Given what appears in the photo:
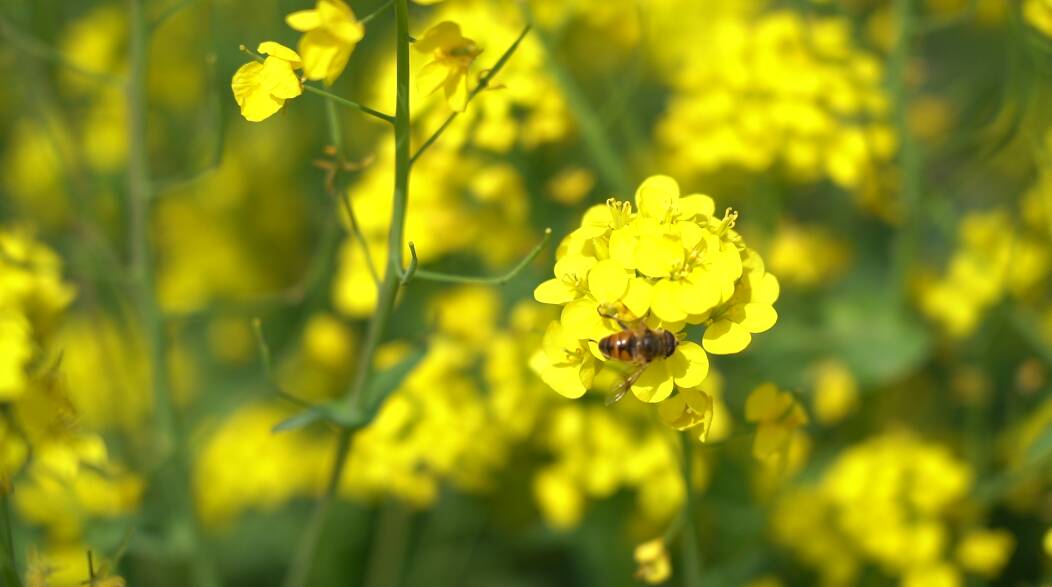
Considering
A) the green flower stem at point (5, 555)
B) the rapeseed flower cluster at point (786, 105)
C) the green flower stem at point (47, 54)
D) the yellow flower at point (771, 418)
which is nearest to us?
the green flower stem at point (5, 555)

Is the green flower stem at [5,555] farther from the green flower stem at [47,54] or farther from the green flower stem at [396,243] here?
the green flower stem at [47,54]

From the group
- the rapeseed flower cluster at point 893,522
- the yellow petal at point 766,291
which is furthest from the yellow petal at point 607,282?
the rapeseed flower cluster at point 893,522

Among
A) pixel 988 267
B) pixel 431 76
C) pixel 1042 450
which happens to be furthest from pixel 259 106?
pixel 988 267

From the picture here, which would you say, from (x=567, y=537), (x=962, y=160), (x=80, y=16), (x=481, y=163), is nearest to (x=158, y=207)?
(x=80, y=16)

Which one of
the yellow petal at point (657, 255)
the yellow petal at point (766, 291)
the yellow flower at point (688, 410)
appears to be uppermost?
the yellow petal at point (657, 255)

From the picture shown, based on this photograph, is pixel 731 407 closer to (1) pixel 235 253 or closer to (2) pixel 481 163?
(2) pixel 481 163

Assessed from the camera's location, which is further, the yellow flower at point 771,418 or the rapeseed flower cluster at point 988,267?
the rapeseed flower cluster at point 988,267

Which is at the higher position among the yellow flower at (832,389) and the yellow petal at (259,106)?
the yellow petal at (259,106)
